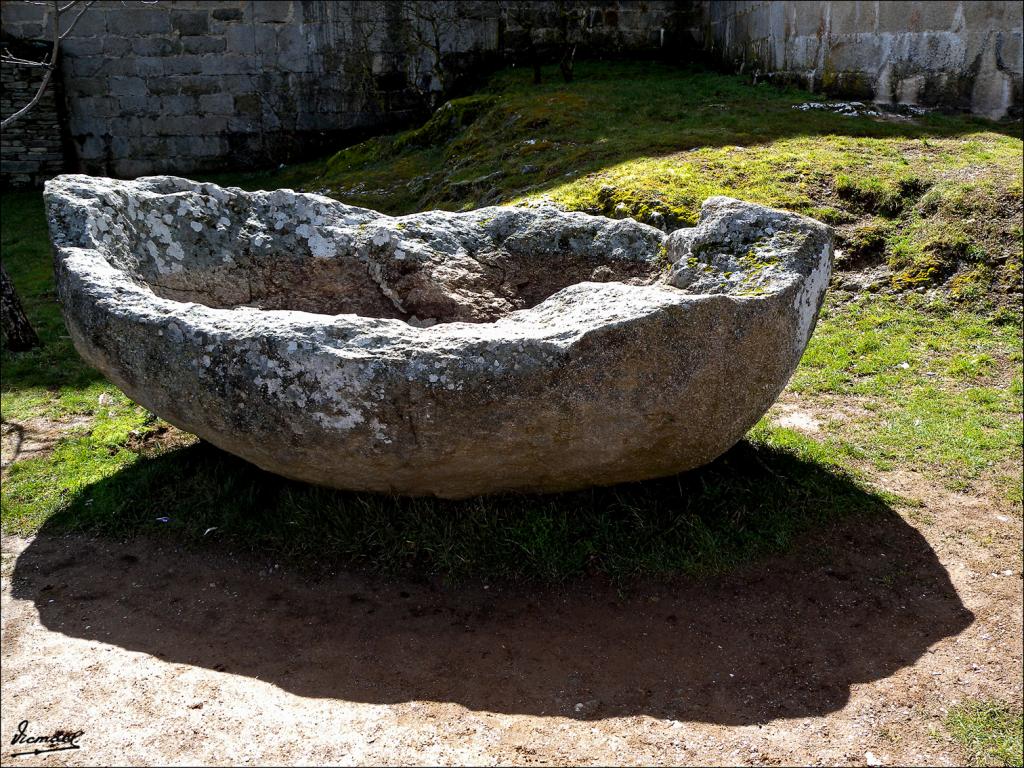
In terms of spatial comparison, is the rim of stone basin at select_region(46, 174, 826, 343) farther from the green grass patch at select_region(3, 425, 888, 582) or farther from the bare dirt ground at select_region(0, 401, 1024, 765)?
the bare dirt ground at select_region(0, 401, 1024, 765)

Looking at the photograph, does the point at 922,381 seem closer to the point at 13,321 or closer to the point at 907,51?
the point at 907,51

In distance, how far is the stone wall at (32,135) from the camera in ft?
42.2

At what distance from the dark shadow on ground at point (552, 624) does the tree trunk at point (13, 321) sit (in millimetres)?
3209

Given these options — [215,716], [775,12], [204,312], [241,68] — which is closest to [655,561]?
[215,716]

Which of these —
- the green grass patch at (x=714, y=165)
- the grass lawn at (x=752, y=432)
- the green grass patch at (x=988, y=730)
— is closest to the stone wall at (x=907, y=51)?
the green grass patch at (x=714, y=165)

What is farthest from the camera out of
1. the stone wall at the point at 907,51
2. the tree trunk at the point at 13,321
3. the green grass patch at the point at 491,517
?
the stone wall at the point at 907,51

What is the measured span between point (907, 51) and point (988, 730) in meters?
8.70

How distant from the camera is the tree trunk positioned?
22.7 feet

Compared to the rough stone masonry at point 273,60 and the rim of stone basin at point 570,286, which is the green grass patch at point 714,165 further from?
the rim of stone basin at point 570,286

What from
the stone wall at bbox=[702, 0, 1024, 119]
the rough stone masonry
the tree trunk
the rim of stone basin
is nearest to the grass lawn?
the tree trunk

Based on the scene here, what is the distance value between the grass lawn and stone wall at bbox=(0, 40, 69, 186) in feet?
8.92

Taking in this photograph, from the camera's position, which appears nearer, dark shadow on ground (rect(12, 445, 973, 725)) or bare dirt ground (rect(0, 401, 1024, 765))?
bare dirt ground (rect(0, 401, 1024, 765))

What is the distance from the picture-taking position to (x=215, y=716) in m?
3.16

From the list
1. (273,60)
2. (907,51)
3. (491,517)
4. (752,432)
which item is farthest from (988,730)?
(273,60)
